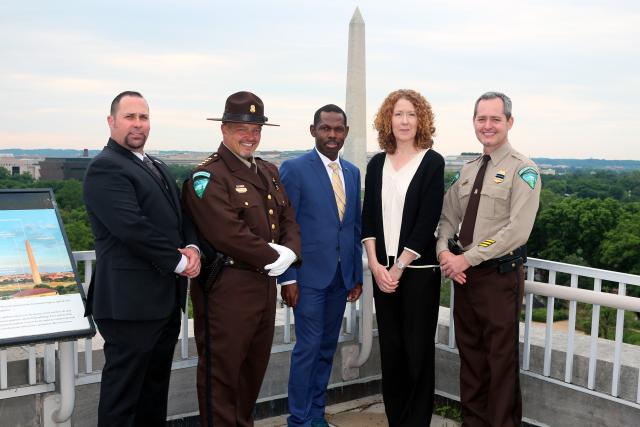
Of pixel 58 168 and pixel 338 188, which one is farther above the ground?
pixel 338 188

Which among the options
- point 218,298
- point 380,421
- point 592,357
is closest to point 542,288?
point 592,357

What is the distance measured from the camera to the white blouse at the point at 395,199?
368cm

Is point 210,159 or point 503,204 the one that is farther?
point 503,204

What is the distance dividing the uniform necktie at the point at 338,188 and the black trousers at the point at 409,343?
480mm

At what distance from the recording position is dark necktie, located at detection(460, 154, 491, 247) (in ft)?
11.7

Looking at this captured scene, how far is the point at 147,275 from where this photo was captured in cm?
309

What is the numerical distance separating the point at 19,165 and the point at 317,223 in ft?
447

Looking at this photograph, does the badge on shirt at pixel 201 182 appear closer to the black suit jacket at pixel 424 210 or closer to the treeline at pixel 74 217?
the black suit jacket at pixel 424 210

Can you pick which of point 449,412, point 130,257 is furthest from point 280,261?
point 449,412

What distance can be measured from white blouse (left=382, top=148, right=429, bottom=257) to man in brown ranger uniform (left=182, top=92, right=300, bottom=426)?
580mm

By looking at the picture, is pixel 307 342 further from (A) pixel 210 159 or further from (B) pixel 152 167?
(B) pixel 152 167

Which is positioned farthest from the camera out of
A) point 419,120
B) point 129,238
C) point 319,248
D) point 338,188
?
point 338,188

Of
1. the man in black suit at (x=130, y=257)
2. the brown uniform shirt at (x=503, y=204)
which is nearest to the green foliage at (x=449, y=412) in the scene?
the brown uniform shirt at (x=503, y=204)

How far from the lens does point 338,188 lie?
3.90 metres
